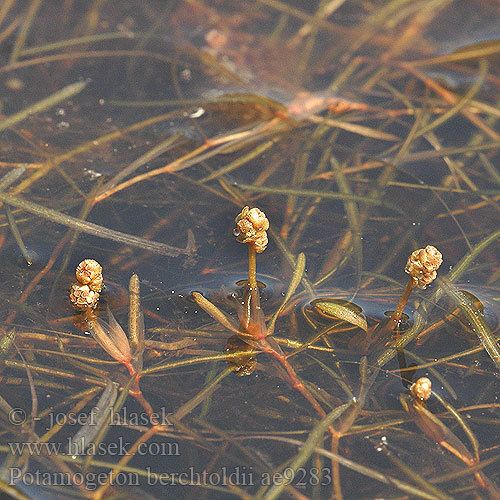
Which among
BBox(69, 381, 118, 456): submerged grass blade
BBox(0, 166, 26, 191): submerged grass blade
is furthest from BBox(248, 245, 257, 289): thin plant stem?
BBox(0, 166, 26, 191): submerged grass blade

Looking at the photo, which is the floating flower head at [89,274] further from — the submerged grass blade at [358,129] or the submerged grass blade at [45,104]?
the submerged grass blade at [358,129]

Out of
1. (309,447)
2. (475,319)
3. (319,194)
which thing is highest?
(319,194)

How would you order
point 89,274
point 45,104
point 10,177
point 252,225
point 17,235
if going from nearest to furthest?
point 252,225 < point 89,274 < point 17,235 < point 10,177 < point 45,104

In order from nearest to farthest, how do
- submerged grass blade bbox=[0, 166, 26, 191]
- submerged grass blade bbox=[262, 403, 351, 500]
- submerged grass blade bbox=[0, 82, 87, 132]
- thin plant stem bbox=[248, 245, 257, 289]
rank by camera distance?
submerged grass blade bbox=[262, 403, 351, 500] → thin plant stem bbox=[248, 245, 257, 289] → submerged grass blade bbox=[0, 166, 26, 191] → submerged grass blade bbox=[0, 82, 87, 132]

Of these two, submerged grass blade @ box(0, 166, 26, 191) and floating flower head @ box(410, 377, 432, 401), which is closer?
floating flower head @ box(410, 377, 432, 401)

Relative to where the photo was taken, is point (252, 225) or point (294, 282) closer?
point (252, 225)

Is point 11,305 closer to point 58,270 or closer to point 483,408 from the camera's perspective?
point 58,270

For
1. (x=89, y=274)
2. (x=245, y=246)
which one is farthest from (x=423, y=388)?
(x=89, y=274)

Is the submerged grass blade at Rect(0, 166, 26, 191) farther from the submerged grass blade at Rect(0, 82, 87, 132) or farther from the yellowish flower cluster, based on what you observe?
the yellowish flower cluster

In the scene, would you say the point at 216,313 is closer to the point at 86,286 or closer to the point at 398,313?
the point at 86,286
